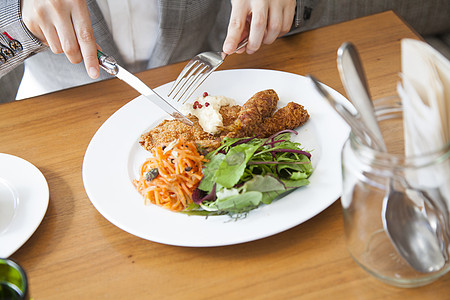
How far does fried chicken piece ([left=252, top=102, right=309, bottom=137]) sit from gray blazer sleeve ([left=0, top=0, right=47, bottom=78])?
879 mm

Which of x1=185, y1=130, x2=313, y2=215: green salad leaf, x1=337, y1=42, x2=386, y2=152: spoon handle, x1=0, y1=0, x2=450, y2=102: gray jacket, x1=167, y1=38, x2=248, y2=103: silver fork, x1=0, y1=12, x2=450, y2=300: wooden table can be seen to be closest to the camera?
x1=337, y1=42, x2=386, y2=152: spoon handle

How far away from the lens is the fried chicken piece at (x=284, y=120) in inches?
50.1

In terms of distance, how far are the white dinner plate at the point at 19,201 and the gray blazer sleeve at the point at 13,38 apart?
48cm

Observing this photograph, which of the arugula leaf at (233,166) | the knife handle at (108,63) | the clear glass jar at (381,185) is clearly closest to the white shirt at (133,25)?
the knife handle at (108,63)

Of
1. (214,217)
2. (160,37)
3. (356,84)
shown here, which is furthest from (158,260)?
(160,37)

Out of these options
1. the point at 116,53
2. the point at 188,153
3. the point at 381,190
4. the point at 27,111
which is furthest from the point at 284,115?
the point at 116,53

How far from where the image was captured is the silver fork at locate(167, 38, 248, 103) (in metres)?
1.41

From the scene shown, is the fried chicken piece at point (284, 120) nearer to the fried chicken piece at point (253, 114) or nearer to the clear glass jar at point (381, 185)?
the fried chicken piece at point (253, 114)

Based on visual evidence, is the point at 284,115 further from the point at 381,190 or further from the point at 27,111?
the point at 27,111

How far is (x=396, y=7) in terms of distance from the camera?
2824 mm

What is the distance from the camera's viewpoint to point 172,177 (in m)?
1.06

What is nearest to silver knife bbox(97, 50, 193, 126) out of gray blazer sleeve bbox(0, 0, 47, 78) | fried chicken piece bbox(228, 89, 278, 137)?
fried chicken piece bbox(228, 89, 278, 137)

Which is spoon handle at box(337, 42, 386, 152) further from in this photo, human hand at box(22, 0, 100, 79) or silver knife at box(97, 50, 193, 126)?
human hand at box(22, 0, 100, 79)

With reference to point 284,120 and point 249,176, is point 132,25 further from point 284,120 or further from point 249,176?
point 249,176
